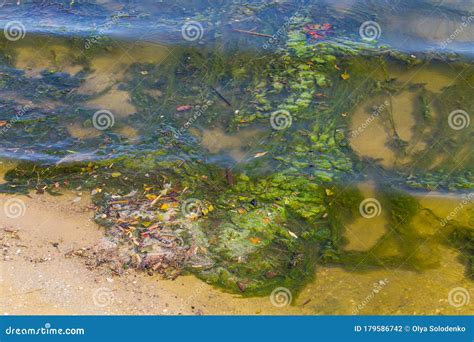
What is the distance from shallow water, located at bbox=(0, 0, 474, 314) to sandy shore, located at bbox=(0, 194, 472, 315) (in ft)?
Answer: 0.09

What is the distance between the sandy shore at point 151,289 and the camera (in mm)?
4008

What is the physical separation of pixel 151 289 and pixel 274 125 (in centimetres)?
268

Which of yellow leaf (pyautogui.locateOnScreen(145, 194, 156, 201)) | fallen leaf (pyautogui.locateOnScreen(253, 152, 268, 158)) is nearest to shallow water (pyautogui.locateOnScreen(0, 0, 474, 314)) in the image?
fallen leaf (pyautogui.locateOnScreen(253, 152, 268, 158))

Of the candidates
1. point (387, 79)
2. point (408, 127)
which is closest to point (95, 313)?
point (408, 127)

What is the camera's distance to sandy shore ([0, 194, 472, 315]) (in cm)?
401

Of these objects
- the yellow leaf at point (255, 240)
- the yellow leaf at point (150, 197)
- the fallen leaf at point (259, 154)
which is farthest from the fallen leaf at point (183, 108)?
the yellow leaf at point (255, 240)

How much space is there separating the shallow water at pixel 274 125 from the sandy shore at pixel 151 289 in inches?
1.1

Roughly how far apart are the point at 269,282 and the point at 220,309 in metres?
0.51

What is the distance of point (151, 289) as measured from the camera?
414 cm

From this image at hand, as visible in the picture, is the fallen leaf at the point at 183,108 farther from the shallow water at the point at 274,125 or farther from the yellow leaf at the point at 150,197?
the yellow leaf at the point at 150,197

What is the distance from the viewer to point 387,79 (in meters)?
6.50

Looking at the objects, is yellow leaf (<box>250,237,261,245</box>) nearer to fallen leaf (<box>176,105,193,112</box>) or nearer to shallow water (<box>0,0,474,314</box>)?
shallow water (<box>0,0,474,314</box>)

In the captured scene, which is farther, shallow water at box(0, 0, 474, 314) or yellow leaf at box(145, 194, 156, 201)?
yellow leaf at box(145, 194, 156, 201)

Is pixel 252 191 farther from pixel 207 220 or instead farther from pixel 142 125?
pixel 142 125
